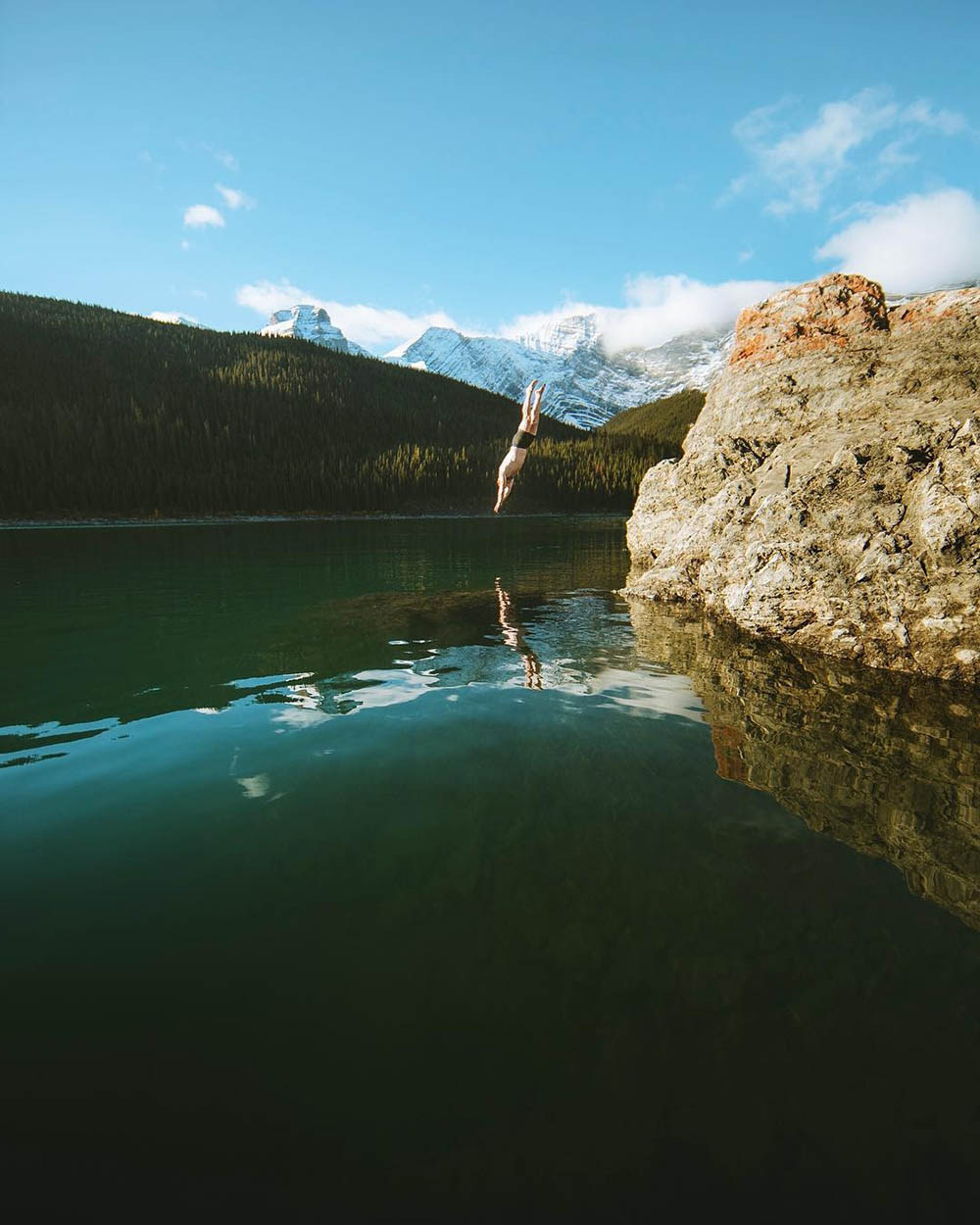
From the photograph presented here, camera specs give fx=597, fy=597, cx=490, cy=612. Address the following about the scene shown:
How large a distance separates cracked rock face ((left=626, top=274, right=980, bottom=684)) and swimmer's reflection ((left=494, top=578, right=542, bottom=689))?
16.7 feet

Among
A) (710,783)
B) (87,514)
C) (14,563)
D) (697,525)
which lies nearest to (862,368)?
(697,525)

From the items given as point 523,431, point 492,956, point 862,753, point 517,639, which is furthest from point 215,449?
point 492,956

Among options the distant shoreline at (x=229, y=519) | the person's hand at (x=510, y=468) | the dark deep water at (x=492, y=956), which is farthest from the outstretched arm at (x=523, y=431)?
the distant shoreline at (x=229, y=519)

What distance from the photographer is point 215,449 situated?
455 ft

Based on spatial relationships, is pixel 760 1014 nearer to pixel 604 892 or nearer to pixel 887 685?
pixel 604 892

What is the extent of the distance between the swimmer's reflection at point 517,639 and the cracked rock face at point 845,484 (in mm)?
5094

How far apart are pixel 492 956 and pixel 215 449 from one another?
154 metres

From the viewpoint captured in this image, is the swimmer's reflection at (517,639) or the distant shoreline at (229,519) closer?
the swimmer's reflection at (517,639)

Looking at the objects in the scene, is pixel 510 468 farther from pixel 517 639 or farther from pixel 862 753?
pixel 862 753

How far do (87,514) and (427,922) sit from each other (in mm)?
123708

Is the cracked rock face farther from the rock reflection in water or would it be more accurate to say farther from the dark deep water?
the dark deep water

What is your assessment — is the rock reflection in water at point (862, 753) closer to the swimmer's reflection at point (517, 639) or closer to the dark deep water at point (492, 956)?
the dark deep water at point (492, 956)

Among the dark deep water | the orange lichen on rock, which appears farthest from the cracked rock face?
the dark deep water

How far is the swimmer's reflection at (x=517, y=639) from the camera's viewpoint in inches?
435
